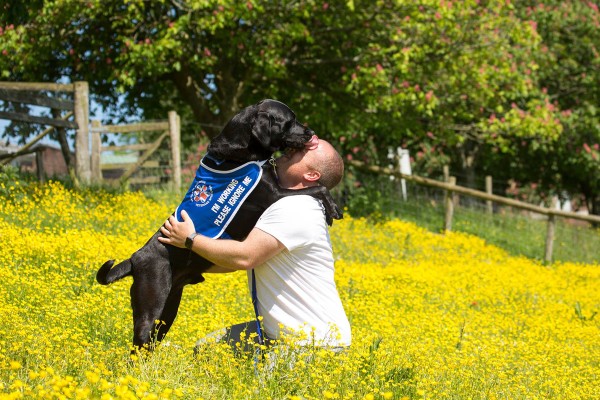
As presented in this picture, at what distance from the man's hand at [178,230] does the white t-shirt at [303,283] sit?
1.22ft

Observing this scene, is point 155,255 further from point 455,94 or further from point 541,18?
point 541,18

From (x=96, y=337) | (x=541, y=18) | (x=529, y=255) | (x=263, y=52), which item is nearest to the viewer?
(x=96, y=337)

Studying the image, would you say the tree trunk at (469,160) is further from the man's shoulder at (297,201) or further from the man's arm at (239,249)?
the man's arm at (239,249)

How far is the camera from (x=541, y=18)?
20562mm

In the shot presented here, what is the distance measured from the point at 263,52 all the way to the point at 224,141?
32.6 ft

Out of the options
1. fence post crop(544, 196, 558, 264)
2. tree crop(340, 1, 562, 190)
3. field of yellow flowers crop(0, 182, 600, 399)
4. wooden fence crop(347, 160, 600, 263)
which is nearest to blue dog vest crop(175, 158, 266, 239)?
field of yellow flowers crop(0, 182, 600, 399)

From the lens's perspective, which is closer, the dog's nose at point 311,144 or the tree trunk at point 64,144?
the dog's nose at point 311,144

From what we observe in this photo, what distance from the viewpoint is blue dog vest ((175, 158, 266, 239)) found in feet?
13.2

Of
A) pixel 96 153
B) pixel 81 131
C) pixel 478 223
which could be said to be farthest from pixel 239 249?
pixel 478 223

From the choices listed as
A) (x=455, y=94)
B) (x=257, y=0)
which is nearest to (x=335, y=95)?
(x=455, y=94)

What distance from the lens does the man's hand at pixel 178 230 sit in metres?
3.91

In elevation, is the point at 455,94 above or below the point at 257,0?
below

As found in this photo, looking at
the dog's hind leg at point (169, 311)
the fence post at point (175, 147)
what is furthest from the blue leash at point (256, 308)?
the fence post at point (175, 147)

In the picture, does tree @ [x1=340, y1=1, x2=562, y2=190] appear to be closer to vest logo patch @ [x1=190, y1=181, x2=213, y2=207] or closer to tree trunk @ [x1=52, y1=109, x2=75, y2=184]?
tree trunk @ [x1=52, y1=109, x2=75, y2=184]
